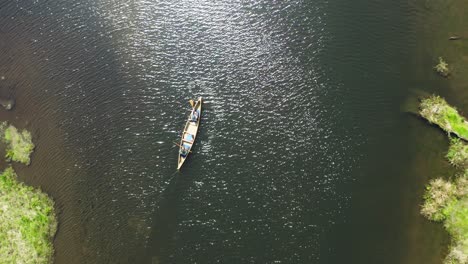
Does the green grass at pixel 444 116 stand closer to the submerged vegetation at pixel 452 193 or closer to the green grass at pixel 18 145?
the submerged vegetation at pixel 452 193

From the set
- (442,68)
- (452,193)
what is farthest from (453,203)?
(442,68)

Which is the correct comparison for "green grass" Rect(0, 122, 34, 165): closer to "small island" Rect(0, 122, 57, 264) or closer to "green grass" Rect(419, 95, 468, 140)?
"small island" Rect(0, 122, 57, 264)

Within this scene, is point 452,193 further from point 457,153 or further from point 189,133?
point 189,133

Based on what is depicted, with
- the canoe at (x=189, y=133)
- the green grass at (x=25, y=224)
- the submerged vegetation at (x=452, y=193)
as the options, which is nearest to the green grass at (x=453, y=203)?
the submerged vegetation at (x=452, y=193)

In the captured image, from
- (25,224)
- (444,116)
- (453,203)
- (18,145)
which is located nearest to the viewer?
(453,203)

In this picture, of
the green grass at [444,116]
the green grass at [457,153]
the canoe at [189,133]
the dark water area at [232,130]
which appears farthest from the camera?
the canoe at [189,133]

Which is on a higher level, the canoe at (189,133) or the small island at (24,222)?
the canoe at (189,133)

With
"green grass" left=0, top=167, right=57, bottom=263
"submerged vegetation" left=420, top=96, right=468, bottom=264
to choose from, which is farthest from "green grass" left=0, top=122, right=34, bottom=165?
"submerged vegetation" left=420, top=96, right=468, bottom=264
